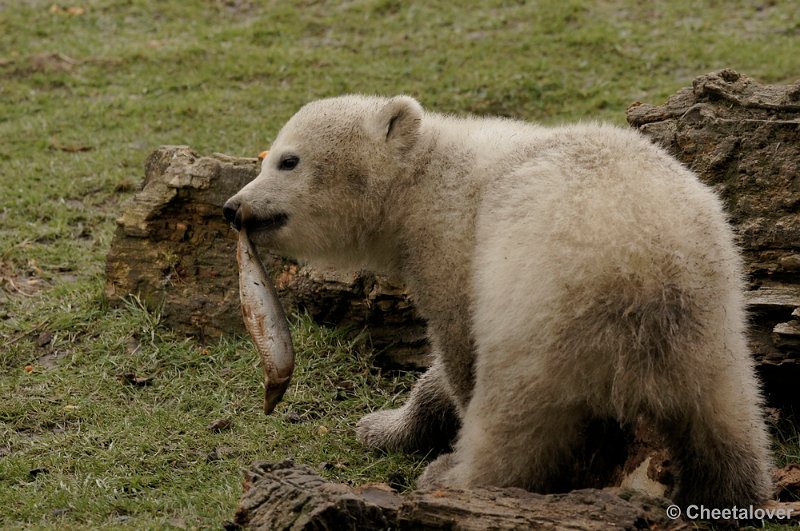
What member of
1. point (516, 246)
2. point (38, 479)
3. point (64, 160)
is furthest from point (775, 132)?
point (64, 160)

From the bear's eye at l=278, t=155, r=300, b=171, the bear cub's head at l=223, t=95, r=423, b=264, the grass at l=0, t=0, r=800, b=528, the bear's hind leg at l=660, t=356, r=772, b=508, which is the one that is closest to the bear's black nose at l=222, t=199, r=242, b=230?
the bear cub's head at l=223, t=95, r=423, b=264

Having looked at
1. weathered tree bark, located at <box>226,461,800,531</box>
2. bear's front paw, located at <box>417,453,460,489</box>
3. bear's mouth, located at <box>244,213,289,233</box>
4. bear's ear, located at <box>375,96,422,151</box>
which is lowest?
bear's front paw, located at <box>417,453,460,489</box>

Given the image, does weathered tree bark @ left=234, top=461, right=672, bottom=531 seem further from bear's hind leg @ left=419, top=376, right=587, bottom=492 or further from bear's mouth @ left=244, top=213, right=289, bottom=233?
bear's mouth @ left=244, top=213, right=289, bottom=233

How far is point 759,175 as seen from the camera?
5.90 meters

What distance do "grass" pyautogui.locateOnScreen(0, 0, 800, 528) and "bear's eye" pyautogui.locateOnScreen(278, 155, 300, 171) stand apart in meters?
1.58

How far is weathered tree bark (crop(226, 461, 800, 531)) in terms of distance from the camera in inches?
163

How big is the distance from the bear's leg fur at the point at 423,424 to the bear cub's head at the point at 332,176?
0.96m

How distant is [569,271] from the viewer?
4230 millimetres

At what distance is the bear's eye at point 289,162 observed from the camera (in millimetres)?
5438

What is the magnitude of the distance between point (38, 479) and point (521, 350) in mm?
2762

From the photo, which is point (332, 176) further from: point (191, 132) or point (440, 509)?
point (191, 132)

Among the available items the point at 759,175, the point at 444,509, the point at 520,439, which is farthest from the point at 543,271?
the point at 759,175

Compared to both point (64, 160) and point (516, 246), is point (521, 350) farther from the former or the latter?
point (64, 160)

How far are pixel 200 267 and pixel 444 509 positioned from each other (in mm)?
3575
